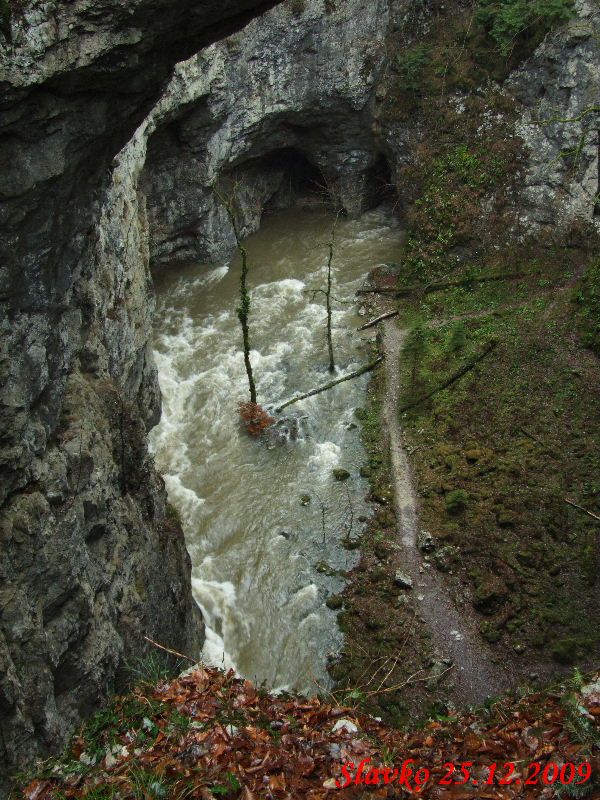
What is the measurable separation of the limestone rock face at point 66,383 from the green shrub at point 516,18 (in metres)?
20.5

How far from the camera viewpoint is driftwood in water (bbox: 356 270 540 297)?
23109 millimetres

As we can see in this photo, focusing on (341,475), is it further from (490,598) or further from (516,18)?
(516,18)

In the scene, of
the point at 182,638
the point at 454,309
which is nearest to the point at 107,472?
the point at 182,638

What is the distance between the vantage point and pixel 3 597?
299 inches

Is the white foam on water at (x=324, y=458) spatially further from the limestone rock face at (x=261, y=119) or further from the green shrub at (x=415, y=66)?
the green shrub at (x=415, y=66)


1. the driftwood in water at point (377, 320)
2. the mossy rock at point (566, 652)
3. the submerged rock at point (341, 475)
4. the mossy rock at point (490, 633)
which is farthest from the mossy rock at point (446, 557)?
the driftwood in water at point (377, 320)

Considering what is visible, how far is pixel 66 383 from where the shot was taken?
10.1 m

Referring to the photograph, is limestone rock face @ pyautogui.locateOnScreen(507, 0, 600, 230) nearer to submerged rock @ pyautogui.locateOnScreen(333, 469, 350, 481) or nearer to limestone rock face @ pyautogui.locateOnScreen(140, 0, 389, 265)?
limestone rock face @ pyautogui.locateOnScreen(140, 0, 389, 265)

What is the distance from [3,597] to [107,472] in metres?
3.26

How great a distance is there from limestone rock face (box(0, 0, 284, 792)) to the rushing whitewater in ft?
11.9

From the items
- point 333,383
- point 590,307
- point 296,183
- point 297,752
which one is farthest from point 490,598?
point 296,183

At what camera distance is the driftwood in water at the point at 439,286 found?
23.1 meters

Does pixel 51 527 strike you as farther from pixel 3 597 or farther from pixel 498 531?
pixel 498 531

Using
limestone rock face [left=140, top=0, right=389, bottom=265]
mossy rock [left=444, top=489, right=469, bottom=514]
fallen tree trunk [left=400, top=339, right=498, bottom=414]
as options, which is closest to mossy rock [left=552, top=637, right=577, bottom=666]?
mossy rock [left=444, top=489, right=469, bottom=514]
